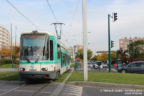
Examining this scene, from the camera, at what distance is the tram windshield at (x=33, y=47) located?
498 inches

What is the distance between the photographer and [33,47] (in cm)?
1270

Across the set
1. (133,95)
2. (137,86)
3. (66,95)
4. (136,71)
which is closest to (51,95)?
(66,95)

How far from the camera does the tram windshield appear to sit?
1266cm

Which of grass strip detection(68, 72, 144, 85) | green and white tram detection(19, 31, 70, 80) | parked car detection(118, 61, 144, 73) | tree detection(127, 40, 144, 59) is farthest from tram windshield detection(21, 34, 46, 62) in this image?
tree detection(127, 40, 144, 59)

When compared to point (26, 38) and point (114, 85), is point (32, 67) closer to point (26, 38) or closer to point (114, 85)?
point (26, 38)

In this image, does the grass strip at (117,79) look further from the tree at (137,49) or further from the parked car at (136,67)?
the tree at (137,49)

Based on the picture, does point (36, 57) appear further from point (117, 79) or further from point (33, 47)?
point (117, 79)

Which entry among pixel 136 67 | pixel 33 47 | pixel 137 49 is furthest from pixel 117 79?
pixel 137 49

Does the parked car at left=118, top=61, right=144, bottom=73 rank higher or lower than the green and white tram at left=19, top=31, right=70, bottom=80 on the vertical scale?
lower

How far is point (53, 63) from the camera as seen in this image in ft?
42.7

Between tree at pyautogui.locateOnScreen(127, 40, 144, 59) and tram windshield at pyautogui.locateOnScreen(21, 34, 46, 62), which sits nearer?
tram windshield at pyautogui.locateOnScreen(21, 34, 46, 62)

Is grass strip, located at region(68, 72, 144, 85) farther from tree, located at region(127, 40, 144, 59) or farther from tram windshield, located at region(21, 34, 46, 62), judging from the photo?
tree, located at region(127, 40, 144, 59)

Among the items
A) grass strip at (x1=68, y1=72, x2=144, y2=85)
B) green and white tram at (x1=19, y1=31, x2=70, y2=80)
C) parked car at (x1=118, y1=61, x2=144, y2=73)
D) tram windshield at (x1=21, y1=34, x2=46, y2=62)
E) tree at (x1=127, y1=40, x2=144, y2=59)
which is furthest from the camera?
tree at (x1=127, y1=40, x2=144, y2=59)

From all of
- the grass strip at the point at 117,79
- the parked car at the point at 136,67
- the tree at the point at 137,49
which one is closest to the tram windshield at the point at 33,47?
the grass strip at the point at 117,79
